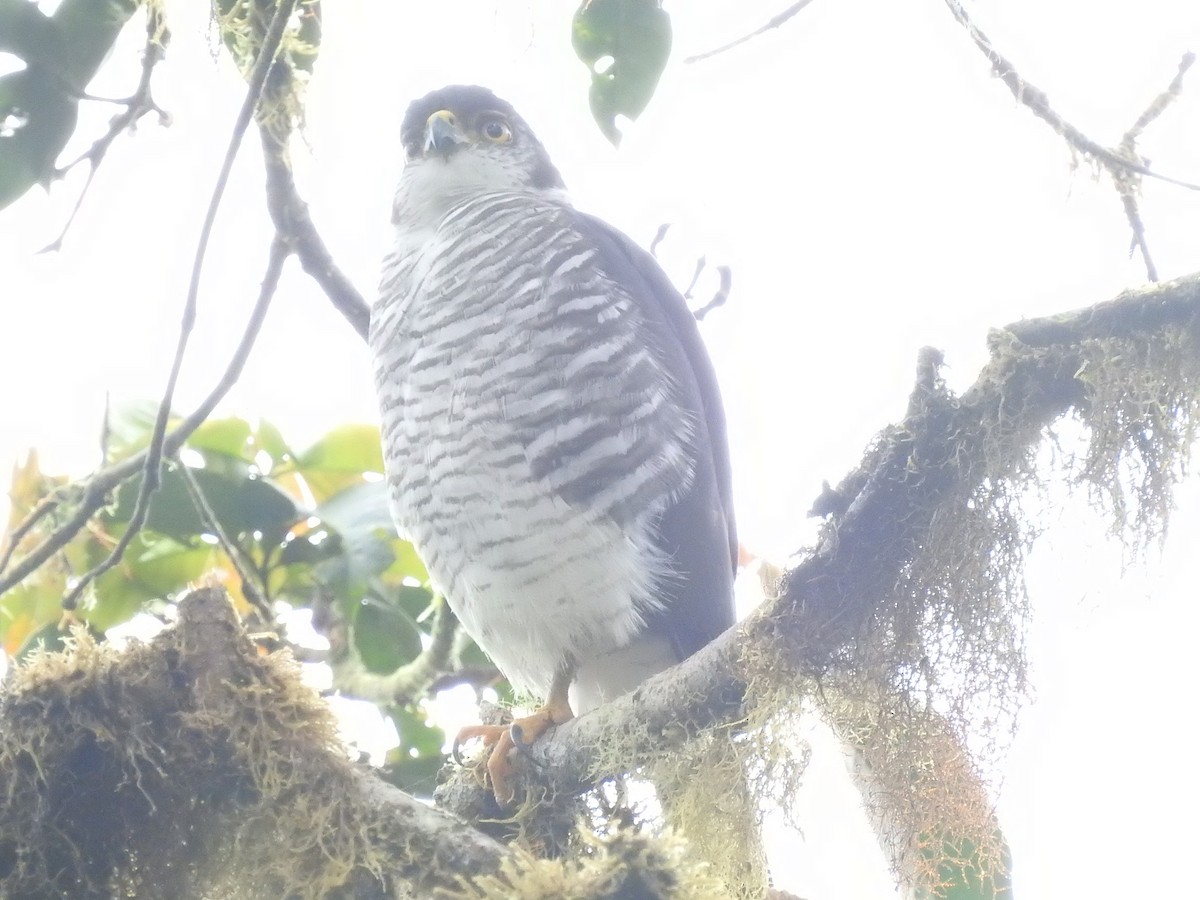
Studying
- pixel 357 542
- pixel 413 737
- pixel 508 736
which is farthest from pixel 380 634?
pixel 508 736

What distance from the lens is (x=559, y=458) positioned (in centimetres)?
251

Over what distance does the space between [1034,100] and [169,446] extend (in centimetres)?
221

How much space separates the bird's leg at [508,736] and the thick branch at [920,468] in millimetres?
545

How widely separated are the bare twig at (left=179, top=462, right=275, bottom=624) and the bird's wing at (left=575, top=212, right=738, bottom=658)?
0.96m

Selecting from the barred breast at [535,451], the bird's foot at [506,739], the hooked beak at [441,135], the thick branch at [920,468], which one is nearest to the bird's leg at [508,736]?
the bird's foot at [506,739]

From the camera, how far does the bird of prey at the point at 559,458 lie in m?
2.52

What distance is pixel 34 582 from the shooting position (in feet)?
10.3

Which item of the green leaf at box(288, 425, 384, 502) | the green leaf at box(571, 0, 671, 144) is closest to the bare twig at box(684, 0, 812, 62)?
the green leaf at box(571, 0, 671, 144)

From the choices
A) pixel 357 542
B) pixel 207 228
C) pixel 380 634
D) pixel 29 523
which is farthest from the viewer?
pixel 380 634

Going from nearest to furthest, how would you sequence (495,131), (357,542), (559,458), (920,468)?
(920,468)
(559,458)
(357,542)
(495,131)

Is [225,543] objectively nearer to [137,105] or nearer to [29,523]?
[29,523]

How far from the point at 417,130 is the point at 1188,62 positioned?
2.12m

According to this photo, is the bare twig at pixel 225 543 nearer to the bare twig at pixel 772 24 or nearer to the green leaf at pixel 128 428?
the green leaf at pixel 128 428

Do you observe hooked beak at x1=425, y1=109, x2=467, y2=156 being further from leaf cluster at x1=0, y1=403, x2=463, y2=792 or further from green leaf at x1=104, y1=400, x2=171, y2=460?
green leaf at x1=104, y1=400, x2=171, y2=460
